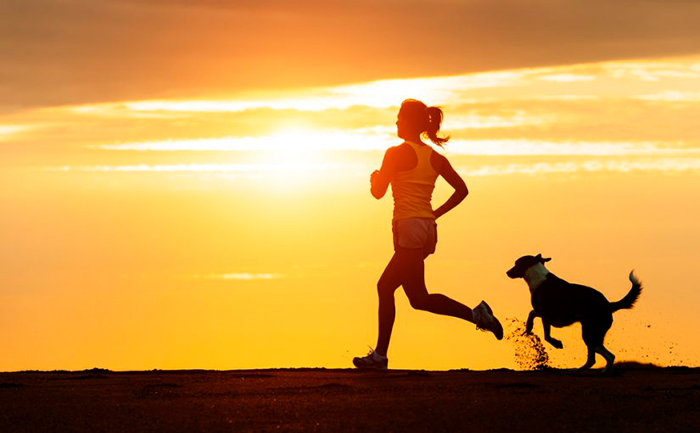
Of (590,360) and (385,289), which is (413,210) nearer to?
(385,289)

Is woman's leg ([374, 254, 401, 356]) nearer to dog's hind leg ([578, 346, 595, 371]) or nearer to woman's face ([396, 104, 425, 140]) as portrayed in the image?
woman's face ([396, 104, 425, 140])

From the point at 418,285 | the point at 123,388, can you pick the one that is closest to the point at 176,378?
the point at 123,388

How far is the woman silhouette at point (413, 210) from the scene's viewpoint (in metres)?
11.9

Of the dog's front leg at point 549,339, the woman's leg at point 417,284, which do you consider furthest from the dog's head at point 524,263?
the woman's leg at point 417,284

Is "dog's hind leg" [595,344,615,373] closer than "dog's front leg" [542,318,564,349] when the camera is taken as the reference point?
Yes

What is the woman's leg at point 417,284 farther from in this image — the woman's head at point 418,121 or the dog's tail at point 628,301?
the dog's tail at point 628,301

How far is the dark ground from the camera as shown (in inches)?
336

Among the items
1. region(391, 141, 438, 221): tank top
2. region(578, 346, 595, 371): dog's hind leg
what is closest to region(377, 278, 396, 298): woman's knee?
region(391, 141, 438, 221): tank top

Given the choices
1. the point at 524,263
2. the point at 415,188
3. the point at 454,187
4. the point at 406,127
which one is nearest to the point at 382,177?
the point at 415,188

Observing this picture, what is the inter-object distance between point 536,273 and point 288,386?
3830 millimetres

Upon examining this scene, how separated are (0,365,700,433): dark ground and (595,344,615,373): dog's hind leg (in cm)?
12

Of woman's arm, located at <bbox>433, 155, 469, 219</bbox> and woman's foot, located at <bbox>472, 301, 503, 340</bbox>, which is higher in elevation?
woman's arm, located at <bbox>433, 155, 469, 219</bbox>

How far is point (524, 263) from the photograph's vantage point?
531 inches

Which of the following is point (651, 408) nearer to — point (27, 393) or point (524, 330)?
point (524, 330)
